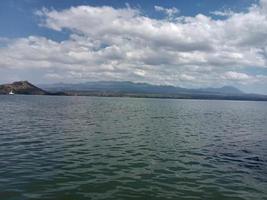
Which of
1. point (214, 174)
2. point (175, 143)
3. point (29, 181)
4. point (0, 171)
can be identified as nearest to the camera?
point (29, 181)

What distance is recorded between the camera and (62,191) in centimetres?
1980

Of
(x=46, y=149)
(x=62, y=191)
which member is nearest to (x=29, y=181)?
(x=62, y=191)

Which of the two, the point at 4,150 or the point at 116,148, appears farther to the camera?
the point at 116,148

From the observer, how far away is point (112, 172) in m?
24.9

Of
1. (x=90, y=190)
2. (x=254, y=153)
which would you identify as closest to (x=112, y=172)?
(x=90, y=190)

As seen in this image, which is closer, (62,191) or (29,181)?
(62,191)

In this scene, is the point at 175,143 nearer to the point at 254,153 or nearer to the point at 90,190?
the point at 254,153

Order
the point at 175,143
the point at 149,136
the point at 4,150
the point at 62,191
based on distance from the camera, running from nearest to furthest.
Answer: the point at 62,191
the point at 4,150
the point at 175,143
the point at 149,136

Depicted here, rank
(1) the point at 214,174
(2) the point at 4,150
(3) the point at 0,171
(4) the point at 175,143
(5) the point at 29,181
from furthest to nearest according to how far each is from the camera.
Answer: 1. (4) the point at 175,143
2. (2) the point at 4,150
3. (1) the point at 214,174
4. (3) the point at 0,171
5. (5) the point at 29,181

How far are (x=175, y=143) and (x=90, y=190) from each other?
23.4 m

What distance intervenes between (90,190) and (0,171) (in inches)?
345

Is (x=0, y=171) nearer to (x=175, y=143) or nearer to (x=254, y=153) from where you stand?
(x=175, y=143)

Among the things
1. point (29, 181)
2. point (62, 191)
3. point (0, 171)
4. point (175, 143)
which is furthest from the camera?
point (175, 143)

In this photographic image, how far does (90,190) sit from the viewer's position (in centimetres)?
2017
